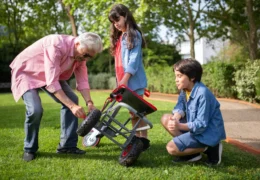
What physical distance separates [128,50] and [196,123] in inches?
47.5

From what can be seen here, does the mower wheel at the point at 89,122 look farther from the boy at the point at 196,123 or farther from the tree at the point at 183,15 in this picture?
the tree at the point at 183,15

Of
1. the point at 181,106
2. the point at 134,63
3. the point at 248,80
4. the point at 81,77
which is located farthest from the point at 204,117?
the point at 248,80

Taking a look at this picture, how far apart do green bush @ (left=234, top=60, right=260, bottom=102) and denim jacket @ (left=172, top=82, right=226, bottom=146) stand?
264 inches

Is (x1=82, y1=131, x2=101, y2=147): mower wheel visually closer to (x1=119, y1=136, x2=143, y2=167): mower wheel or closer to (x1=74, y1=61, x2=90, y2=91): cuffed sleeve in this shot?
(x1=74, y1=61, x2=90, y2=91): cuffed sleeve

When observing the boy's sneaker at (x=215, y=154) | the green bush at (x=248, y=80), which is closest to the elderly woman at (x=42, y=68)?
the boy's sneaker at (x=215, y=154)

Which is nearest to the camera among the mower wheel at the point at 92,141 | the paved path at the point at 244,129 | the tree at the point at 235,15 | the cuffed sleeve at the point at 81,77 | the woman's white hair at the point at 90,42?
the woman's white hair at the point at 90,42

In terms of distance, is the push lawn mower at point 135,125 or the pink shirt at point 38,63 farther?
the pink shirt at point 38,63

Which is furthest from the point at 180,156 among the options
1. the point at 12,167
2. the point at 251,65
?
the point at 251,65

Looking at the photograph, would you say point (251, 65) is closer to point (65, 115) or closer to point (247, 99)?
point (247, 99)

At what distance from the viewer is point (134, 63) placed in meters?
3.87

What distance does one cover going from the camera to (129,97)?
10.8 feet

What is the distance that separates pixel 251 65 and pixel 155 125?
17.9 feet

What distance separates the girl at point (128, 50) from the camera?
3.88 meters

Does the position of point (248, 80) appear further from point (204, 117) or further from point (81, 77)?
point (204, 117)
